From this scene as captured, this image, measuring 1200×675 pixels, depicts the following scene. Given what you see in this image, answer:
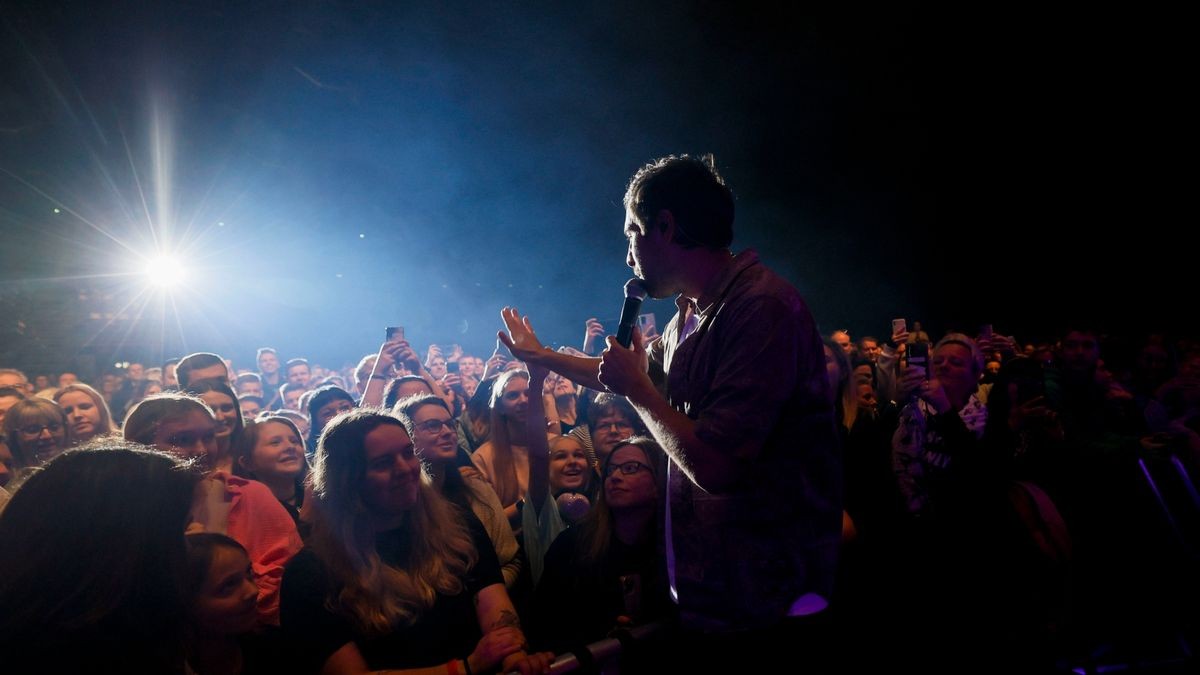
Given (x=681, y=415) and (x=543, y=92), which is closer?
(x=681, y=415)

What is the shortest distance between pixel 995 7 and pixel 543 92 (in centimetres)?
604

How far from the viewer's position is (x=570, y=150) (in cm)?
1032

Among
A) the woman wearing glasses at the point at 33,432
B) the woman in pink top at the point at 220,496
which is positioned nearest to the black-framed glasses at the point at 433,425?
the woman in pink top at the point at 220,496

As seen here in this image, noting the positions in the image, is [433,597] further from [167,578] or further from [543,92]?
[543,92]

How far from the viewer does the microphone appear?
5.49ft

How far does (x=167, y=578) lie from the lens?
1.28m

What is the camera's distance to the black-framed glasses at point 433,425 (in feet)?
9.59

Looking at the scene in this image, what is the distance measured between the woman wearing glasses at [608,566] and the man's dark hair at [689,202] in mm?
1049

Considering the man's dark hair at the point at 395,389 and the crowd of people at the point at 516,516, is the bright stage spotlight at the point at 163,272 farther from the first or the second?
the man's dark hair at the point at 395,389

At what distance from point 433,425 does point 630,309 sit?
1.65 meters

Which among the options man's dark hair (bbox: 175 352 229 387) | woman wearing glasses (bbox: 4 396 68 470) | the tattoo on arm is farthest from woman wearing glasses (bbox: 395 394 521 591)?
woman wearing glasses (bbox: 4 396 68 470)

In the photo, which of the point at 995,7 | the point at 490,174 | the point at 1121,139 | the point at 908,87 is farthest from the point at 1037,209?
the point at 490,174

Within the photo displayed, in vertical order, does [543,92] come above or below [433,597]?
above

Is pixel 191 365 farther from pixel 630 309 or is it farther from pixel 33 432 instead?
pixel 630 309
